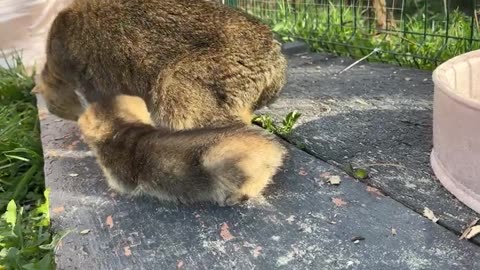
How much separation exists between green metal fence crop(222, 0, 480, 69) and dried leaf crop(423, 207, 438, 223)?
1510 millimetres

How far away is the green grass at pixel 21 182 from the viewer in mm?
1525

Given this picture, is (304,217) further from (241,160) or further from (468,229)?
(468,229)

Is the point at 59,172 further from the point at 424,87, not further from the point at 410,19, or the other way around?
the point at 410,19

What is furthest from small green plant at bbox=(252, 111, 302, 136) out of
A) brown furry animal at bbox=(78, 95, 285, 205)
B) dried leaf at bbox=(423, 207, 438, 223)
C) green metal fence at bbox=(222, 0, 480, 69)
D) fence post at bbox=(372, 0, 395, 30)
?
fence post at bbox=(372, 0, 395, 30)

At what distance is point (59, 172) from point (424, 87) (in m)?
1.52

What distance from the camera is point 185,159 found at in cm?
152

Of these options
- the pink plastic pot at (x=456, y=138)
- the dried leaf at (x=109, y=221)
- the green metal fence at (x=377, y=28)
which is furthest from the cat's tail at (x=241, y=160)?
the green metal fence at (x=377, y=28)

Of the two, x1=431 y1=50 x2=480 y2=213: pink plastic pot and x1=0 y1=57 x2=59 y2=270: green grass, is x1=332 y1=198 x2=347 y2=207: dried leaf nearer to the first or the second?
x1=431 y1=50 x2=480 y2=213: pink plastic pot

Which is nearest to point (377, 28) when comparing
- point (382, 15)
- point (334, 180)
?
point (382, 15)

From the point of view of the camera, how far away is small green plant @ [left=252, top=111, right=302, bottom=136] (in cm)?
206

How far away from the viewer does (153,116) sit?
1.90m

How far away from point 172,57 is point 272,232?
780mm

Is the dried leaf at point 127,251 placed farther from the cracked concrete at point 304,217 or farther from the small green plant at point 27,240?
the small green plant at point 27,240

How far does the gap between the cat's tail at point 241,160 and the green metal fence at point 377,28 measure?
1607 mm
